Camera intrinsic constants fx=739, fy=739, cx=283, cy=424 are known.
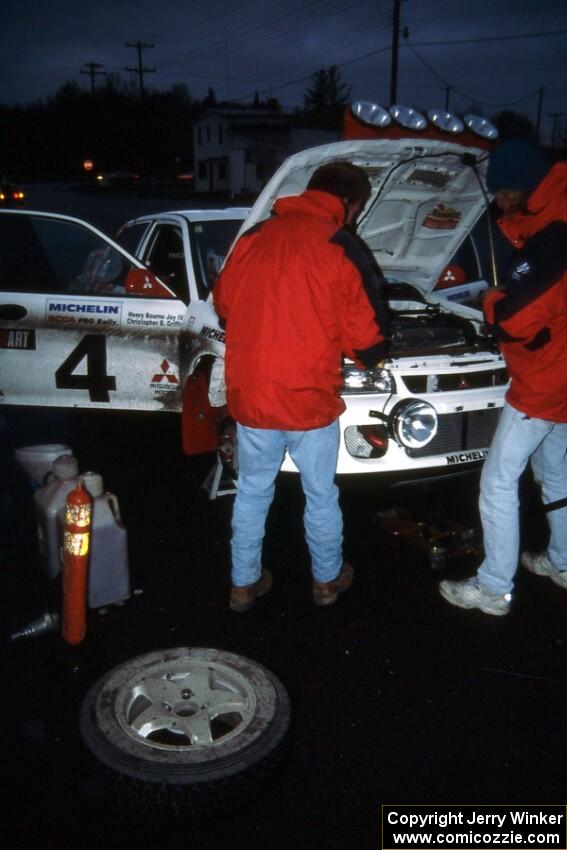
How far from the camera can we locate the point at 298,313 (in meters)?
3.03

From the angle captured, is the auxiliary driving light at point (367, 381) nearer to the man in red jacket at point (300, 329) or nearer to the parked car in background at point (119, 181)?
the man in red jacket at point (300, 329)

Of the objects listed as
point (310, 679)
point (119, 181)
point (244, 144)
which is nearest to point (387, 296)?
point (310, 679)

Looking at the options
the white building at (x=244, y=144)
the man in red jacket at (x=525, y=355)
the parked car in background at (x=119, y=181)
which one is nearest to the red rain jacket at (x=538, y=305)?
the man in red jacket at (x=525, y=355)

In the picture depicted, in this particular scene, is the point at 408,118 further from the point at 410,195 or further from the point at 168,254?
the point at 168,254

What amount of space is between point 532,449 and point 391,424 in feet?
2.69

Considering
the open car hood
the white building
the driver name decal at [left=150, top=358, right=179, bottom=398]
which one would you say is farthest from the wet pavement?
the white building

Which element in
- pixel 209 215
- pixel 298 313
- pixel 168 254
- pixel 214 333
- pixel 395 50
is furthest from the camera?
pixel 395 50

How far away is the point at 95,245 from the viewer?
5328 mm

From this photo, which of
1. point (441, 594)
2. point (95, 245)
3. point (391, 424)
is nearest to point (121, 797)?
point (441, 594)

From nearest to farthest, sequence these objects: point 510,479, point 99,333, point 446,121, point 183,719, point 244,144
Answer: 1. point 183,719
2. point 510,479
3. point 446,121
4. point 99,333
5. point 244,144

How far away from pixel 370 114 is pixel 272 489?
1.89 m

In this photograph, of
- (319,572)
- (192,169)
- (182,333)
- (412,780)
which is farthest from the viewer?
(192,169)

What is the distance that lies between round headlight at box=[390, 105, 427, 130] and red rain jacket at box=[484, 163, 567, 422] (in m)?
0.89

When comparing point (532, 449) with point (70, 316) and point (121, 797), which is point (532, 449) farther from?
point (70, 316)
